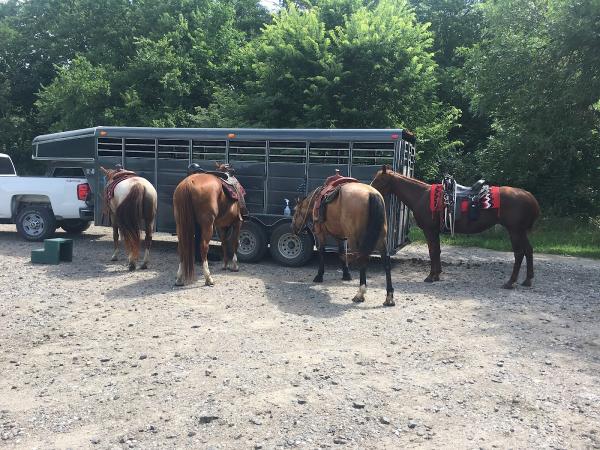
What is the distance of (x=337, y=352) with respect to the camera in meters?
5.94

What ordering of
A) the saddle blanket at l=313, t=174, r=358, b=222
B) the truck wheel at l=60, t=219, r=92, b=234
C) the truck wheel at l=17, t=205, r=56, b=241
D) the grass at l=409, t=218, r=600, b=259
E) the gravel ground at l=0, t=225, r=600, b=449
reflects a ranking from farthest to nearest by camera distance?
the truck wheel at l=60, t=219, r=92, b=234, the grass at l=409, t=218, r=600, b=259, the truck wheel at l=17, t=205, r=56, b=241, the saddle blanket at l=313, t=174, r=358, b=222, the gravel ground at l=0, t=225, r=600, b=449

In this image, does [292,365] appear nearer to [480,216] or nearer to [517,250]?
[480,216]

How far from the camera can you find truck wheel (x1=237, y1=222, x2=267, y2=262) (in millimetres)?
11297

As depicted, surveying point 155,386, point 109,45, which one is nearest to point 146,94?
point 109,45

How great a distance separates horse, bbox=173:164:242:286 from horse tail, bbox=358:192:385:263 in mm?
2621

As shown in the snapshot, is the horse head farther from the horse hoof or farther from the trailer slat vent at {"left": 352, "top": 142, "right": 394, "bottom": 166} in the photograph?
the horse hoof

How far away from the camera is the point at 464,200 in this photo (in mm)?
9922

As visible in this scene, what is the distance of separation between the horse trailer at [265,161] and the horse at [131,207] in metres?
1.10

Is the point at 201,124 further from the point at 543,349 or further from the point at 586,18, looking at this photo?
the point at 543,349

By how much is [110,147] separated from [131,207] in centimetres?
272

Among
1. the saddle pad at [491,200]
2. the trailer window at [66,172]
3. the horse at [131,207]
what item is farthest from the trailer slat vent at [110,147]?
the saddle pad at [491,200]

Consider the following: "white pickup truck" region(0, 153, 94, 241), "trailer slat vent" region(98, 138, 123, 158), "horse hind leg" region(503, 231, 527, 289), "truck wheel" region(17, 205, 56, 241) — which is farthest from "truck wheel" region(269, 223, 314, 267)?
"truck wheel" region(17, 205, 56, 241)

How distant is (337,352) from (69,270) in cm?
641

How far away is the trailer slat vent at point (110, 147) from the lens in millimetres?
12320
